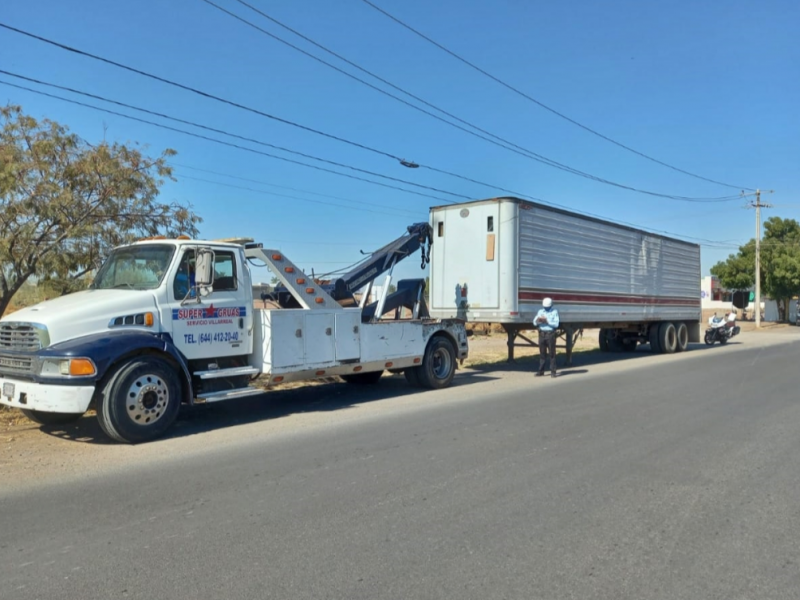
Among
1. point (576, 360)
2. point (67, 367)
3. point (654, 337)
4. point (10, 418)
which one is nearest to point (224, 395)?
point (67, 367)

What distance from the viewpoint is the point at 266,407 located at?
10.4 metres

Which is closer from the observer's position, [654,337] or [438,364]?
[438,364]

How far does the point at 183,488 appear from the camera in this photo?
18.9 ft

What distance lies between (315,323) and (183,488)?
4.39 m

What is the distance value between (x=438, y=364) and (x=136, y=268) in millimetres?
6256

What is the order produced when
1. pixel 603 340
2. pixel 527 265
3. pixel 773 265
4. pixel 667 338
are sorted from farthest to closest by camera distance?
pixel 773 265, pixel 603 340, pixel 667 338, pixel 527 265

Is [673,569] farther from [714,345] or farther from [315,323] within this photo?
[714,345]

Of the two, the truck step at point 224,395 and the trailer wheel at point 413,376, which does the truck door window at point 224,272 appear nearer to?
the truck step at point 224,395

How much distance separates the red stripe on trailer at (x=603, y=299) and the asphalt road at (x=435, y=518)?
6.62m

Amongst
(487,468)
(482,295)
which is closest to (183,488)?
(487,468)

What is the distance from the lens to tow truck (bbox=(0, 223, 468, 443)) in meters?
7.36

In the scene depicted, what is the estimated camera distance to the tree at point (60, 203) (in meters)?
10.4

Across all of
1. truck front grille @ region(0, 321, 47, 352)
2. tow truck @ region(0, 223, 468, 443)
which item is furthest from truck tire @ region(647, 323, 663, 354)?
truck front grille @ region(0, 321, 47, 352)

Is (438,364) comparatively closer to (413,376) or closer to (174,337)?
(413,376)
